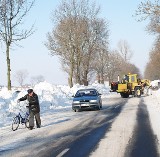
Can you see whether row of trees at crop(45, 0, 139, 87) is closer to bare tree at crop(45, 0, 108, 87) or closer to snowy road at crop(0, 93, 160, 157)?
bare tree at crop(45, 0, 108, 87)

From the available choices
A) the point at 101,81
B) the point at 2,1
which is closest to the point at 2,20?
the point at 2,1

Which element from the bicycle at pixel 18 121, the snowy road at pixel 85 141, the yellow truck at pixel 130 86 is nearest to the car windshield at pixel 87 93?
the bicycle at pixel 18 121

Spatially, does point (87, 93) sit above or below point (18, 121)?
above

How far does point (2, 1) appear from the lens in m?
32.1

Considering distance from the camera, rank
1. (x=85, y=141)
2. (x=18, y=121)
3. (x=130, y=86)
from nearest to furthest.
A: (x=85, y=141)
(x=18, y=121)
(x=130, y=86)

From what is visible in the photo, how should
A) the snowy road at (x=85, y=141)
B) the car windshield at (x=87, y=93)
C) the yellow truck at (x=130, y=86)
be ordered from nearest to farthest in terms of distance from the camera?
the snowy road at (x=85, y=141) → the car windshield at (x=87, y=93) → the yellow truck at (x=130, y=86)

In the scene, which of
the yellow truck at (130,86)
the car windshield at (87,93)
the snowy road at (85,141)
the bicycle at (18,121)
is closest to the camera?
the snowy road at (85,141)

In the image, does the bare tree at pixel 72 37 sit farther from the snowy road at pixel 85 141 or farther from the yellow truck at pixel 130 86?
the snowy road at pixel 85 141

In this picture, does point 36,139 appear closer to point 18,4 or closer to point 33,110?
point 33,110

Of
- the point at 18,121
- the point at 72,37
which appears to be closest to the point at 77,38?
the point at 72,37

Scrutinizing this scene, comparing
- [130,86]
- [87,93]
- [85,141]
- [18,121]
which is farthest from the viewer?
[130,86]

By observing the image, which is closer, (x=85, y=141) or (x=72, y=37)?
(x=85, y=141)

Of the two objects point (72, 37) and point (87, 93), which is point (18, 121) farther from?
point (72, 37)

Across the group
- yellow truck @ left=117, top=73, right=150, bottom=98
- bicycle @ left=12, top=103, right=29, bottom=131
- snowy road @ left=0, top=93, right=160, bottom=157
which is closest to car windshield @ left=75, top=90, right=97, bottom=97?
bicycle @ left=12, top=103, right=29, bottom=131
